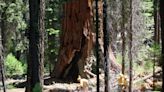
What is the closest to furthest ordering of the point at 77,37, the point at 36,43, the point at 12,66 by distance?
1. the point at 36,43
2. the point at 77,37
3. the point at 12,66

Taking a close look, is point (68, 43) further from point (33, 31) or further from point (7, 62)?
point (33, 31)

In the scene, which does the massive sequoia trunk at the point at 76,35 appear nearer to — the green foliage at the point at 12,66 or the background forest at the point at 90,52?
the background forest at the point at 90,52

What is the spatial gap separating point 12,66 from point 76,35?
40.3ft

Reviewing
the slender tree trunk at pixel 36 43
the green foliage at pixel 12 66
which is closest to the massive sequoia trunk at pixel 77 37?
the green foliage at pixel 12 66

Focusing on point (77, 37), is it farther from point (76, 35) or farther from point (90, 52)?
point (90, 52)

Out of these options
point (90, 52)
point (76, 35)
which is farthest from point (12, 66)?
point (90, 52)

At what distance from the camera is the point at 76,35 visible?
2480 centimetres

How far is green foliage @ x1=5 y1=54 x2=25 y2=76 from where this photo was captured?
35.3 metres

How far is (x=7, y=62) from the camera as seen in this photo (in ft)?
116

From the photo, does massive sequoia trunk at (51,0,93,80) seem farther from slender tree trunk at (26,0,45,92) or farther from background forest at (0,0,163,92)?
slender tree trunk at (26,0,45,92)

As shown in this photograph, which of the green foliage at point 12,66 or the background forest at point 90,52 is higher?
the background forest at point 90,52

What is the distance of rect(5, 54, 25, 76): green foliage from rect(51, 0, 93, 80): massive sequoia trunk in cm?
1077

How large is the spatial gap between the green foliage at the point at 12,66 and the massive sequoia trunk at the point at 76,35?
1077 centimetres

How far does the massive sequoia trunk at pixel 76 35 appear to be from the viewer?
24719 mm
